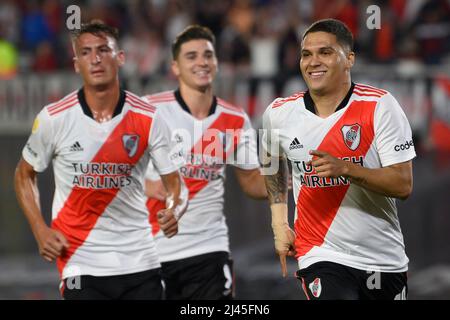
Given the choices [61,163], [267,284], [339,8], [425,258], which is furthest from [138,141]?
[339,8]

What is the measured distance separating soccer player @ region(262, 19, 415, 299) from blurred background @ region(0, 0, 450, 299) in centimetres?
328

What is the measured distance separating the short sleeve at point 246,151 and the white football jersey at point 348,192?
1518mm

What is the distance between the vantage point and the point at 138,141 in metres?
6.59

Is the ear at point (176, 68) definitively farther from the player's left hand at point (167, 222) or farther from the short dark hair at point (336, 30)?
the short dark hair at point (336, 30)

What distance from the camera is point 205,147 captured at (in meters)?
7.55

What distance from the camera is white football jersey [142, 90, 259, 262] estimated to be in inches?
292

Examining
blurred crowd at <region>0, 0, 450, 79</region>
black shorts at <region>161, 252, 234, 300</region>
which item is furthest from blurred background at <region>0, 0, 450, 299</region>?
black shorts at <region>161, 252, 234, 300</region>

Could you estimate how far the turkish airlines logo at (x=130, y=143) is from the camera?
657 cm

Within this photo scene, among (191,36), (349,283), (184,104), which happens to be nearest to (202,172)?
(184,104)

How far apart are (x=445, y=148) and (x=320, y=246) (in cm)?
1235

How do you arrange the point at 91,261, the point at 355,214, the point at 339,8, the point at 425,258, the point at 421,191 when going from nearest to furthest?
the point at 355,214, the point at 91,261, the point at 425,258, the point at 421,191, the point at 339,8

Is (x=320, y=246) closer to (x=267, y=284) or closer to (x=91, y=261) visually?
(x=91, y=261)

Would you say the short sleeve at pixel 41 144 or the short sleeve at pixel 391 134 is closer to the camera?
the short sleeve at pixel 391 134

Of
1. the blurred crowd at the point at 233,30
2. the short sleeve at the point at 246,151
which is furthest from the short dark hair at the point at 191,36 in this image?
the blurred crowd at the point at 233,30
